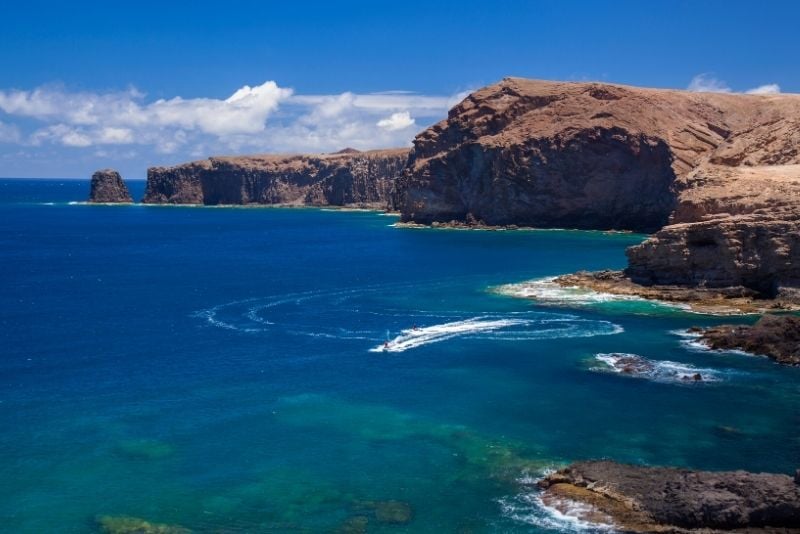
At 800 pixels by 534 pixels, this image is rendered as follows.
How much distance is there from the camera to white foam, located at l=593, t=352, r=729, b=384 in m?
49.0

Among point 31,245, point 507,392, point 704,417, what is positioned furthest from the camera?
point 31,245

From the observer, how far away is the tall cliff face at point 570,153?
146000 mm

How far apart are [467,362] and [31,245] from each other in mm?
109879

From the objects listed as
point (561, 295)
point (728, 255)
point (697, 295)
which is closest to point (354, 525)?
point (561, 295)

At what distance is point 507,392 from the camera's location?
157ft

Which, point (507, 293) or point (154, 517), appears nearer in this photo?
point (154, 517)

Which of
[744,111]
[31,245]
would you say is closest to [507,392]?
[31,245]

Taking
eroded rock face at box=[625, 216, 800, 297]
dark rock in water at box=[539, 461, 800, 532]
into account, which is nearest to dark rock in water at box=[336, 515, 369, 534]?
dark rock in water at box=[539, 461, 800, 532]

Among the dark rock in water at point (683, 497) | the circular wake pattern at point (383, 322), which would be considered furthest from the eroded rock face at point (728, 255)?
the dark rock in water at point (683, 497)

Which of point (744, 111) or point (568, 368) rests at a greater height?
point (744, 111)

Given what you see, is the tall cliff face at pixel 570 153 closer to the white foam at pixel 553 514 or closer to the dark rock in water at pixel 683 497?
the dark rock in water at pixel 683 497

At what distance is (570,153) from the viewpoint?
151 metres

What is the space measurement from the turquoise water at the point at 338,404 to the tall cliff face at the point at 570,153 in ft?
234

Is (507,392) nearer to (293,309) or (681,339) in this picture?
(681,339)
